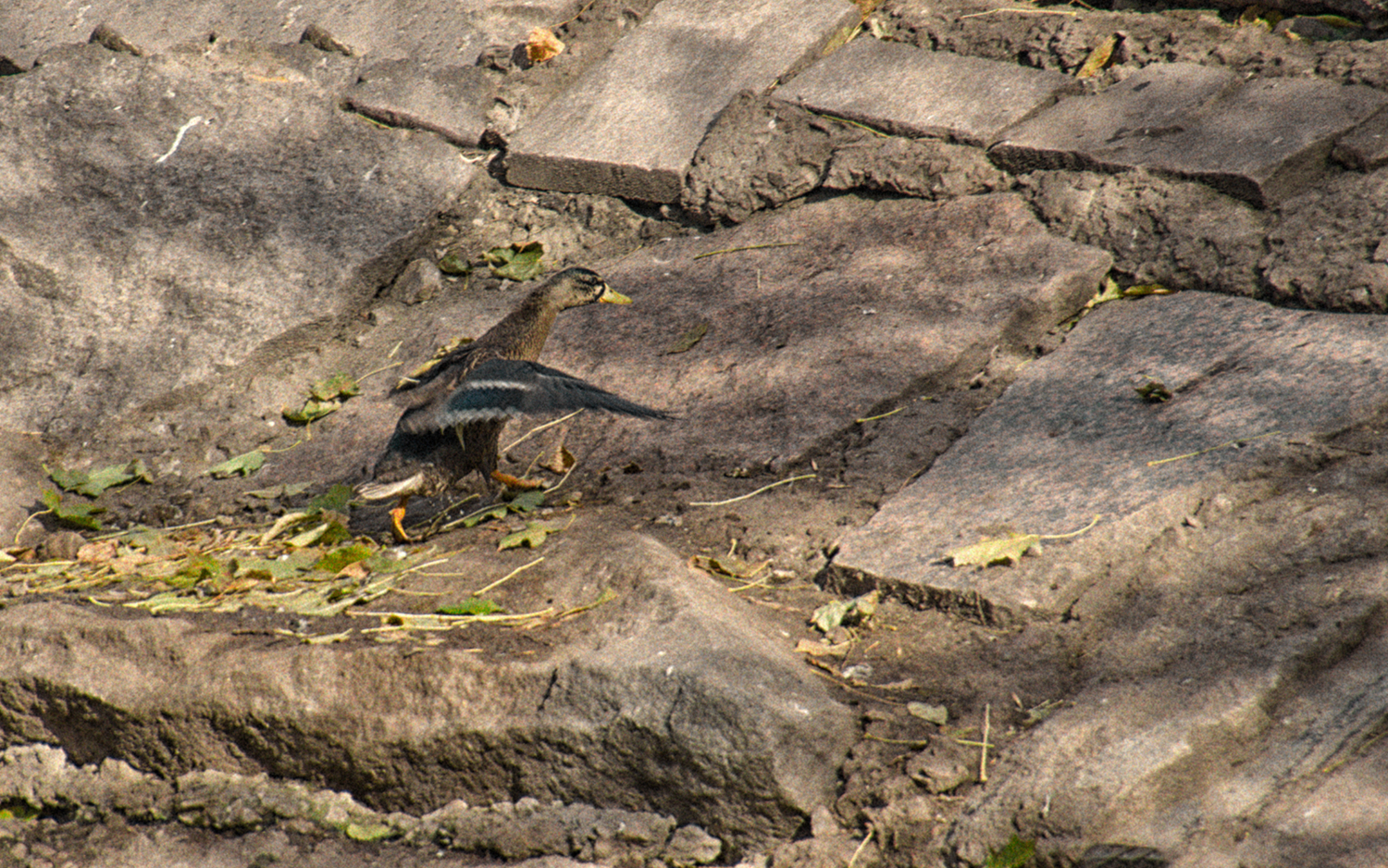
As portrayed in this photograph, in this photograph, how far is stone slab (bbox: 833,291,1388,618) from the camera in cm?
248

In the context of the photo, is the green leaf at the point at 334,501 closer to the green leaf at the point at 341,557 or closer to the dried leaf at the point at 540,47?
the green leaf at the point at 341,557

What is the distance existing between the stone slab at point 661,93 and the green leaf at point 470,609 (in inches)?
81.3

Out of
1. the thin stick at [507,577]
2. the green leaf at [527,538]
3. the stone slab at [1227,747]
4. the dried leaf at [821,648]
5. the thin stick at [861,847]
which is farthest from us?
the green leaf at [527,538]

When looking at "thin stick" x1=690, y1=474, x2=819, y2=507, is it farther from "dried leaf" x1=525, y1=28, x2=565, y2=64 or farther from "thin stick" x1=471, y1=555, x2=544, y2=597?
"dried leaf" x1=525, y1=28, x2=565, y2=64

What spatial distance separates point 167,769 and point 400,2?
3.65 m

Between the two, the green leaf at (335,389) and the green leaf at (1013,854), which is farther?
the green leaf at (335,389)

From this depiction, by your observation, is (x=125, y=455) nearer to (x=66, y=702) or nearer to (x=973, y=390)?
(x=66, y=702)

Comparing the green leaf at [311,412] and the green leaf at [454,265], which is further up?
the green leaf at [454,265]

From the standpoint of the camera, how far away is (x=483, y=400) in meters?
3.27

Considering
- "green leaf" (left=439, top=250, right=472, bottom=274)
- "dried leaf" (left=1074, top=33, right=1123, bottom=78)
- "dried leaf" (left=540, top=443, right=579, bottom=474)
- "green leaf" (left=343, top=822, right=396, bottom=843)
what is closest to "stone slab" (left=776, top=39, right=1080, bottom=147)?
"dried leaf" (left=1074, top=33, right=1123, bottom=78)

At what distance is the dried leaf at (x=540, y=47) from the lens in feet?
15.3

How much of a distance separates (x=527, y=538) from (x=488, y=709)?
77 cm

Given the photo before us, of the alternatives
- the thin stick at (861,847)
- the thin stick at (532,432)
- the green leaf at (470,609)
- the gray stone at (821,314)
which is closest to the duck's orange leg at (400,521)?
the thin stick at (532,432)

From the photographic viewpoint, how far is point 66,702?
2.38 m
